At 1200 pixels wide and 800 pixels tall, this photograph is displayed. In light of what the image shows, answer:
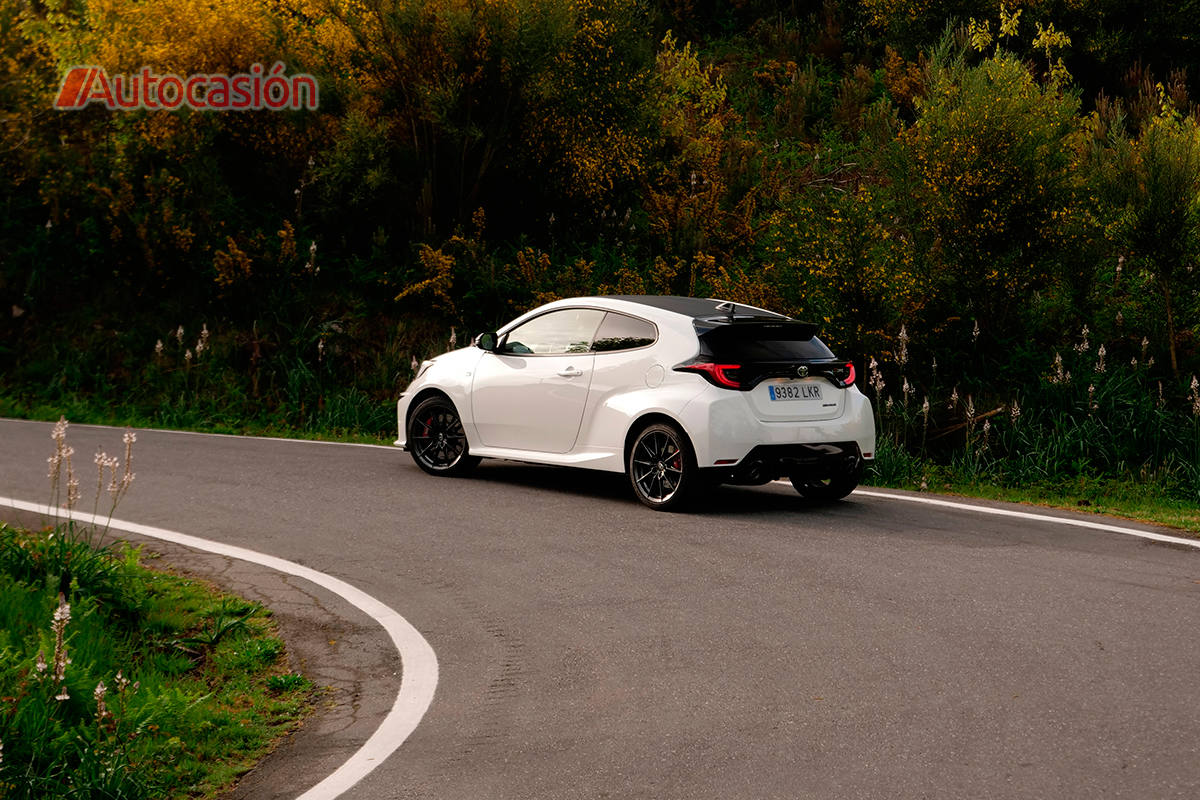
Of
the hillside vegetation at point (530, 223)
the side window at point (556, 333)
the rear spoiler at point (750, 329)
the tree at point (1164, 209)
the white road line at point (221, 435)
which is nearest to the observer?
the rear spoiler at point (750, 329)

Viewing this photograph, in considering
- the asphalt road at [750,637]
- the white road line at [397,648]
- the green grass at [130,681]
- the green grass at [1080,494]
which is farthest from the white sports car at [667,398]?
the green grass at [130,681]

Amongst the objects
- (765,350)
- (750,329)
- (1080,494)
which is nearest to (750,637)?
(765,350)

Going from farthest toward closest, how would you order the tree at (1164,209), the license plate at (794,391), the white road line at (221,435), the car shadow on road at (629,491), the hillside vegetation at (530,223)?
the white road line at (221,435) → the hillside vegetation at (530,223) → the tree at (1164,209) → the car shadow on road at (629,491) → the license plate at (794,391)

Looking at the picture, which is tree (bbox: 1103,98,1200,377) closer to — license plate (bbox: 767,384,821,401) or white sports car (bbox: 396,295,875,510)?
white sports car (bbox: 396,295,875,510)

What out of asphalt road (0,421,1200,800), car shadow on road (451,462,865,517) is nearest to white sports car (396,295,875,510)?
car shadow on road (451,462,865,517)

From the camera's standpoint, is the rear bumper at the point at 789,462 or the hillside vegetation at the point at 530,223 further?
the hillside vegetation at the point at 530,223

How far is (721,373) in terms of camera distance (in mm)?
10156

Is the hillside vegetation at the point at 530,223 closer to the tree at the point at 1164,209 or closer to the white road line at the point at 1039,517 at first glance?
the tree at the point at 1164,209

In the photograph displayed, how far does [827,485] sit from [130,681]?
6988 mm

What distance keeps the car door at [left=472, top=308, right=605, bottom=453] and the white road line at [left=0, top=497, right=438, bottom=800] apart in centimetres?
321

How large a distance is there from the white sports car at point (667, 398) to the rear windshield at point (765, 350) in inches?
0.5

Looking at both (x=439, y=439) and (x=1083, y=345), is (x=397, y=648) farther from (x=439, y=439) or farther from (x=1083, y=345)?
(x=1083, y=345)

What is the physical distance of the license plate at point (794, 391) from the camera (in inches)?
404

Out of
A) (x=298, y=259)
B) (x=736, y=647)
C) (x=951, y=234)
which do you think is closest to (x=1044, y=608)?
(x=736, y=647)
